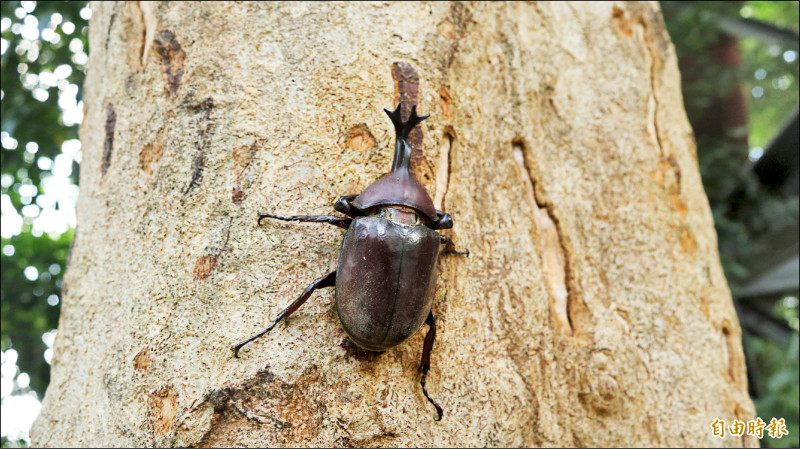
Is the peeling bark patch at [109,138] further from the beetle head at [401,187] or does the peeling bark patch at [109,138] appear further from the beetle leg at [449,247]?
the beetle leg at [449,247]

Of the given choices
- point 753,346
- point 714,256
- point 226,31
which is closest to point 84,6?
point 226,31

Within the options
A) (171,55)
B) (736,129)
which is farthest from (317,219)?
(736,129)

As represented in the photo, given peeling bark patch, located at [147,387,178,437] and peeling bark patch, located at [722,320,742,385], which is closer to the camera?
peeling bark patch, located at [147,387,178,437]

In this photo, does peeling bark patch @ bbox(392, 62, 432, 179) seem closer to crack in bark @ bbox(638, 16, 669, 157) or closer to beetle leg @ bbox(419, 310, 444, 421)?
beetle leg @ bbox(419, 310, 444, 421)

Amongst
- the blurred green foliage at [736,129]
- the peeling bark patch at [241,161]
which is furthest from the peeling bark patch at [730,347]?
the peeling bark patch at [241,161]

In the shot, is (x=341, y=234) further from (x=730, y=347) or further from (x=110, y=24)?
(x=730, y=347)

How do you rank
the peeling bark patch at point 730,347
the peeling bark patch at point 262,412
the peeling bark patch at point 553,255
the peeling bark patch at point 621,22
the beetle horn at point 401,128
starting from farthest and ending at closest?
1. the peeling bark patch at point 621,22
2. the peeling bark patch at point 730,347
3. the peeling bark patch at point 553,255
4. the beetle horn at point 401,128
5. the peeling bark patch at point 262,412

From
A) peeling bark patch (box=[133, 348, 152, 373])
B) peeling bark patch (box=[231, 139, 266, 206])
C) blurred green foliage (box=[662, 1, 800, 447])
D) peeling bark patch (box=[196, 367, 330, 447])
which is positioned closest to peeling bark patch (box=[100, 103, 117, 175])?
peeling bark patch (box=[231, 139, 266, 206])
